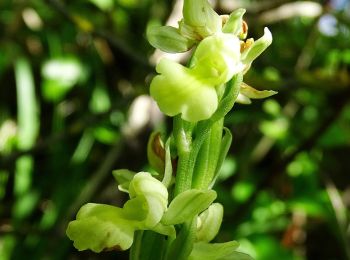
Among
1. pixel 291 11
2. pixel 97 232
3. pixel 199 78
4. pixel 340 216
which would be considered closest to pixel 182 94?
pixel 199 78

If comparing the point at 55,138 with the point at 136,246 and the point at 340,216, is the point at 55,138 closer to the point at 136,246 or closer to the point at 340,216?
the point at 340,216

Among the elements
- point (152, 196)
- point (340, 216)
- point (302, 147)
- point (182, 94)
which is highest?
point (182, 94)

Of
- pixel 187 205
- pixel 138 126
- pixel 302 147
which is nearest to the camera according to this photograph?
pixel 187 205

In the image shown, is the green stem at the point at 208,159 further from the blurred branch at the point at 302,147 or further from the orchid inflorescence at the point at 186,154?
the blurred branch at the point at 302,147

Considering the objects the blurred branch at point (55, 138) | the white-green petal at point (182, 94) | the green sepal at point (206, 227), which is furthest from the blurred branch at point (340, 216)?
the white-green petal at point (182, 94)

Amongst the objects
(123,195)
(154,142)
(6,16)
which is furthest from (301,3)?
(154,142)

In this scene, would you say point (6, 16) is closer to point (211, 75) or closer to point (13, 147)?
point (13, 147)
